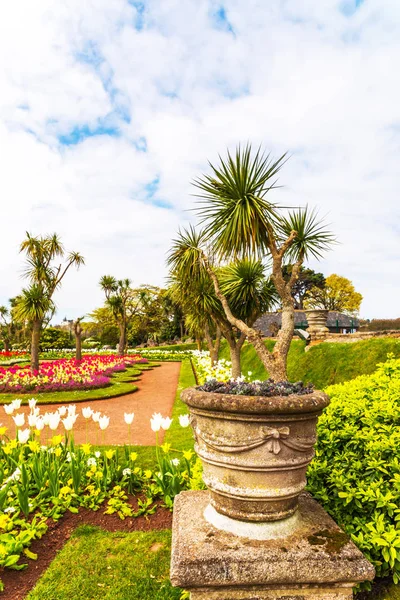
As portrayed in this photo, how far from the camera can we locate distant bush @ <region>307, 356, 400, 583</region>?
248 cm

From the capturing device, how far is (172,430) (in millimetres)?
7781

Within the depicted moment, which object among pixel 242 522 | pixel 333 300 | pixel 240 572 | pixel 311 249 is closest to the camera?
pixel 240 572

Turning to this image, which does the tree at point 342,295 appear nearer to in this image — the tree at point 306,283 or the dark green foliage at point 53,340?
the tree at point 306,283

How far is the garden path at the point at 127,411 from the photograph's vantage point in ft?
23.7

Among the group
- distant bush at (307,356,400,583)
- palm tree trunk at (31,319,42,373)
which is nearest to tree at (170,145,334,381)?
distant bush at (307,356,400,583)

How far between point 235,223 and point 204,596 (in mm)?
4949

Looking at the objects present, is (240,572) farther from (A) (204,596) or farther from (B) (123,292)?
(B) (123,292)

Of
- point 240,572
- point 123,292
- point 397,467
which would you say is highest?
point 123,292

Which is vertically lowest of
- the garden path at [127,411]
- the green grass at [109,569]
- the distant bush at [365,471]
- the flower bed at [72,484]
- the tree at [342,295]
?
the garden path at [127,411]

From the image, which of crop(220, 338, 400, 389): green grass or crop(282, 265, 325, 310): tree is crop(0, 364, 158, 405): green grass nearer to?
crop(220, 338, 400, 389): green grass

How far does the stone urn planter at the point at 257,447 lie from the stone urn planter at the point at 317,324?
11.0m

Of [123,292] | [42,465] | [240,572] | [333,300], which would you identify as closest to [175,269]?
[42,465]

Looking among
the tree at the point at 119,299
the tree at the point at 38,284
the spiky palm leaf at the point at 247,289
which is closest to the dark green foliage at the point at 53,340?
the tree at the point at 119,299

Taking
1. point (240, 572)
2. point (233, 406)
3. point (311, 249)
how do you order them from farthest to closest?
1. point (311, 249)
2. point (233, 406)
3. point (240, 572)
